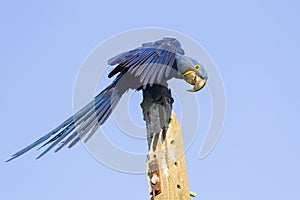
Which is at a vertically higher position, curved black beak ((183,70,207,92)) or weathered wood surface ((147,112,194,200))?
curved black beak ((183,70,207,92))

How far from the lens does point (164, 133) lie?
334 cm

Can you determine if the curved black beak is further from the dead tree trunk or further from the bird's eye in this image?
the dead tree trunk

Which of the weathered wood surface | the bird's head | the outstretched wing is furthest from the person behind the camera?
the bird's head

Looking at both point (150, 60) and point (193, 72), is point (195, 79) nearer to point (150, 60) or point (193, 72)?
point (193, 72)

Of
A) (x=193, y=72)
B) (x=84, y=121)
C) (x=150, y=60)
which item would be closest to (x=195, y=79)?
(x=193, y=72)

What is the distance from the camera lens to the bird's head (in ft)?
13.5

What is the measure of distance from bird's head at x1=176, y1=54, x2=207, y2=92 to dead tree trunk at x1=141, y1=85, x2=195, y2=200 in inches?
23.2

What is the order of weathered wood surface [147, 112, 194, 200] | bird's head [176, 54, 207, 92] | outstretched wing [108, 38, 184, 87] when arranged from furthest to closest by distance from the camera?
1. bird's head [176, 54, 207, 92]
2. outstretched wing [108, 38, 184, 87]
3. weathered wood surface [147, 112, 194, 200]

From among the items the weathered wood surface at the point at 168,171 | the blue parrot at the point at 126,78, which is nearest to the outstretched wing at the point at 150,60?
the blue parrot at the point at 126,78

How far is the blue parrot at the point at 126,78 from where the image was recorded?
3.91 m

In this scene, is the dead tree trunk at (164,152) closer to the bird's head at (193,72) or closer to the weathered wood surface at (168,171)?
the weathered wood surface at (168,171)

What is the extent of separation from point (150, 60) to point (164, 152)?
1.11 metres

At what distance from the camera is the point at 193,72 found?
412cm

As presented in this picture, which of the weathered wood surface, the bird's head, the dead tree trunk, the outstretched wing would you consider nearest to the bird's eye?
the bird's head
